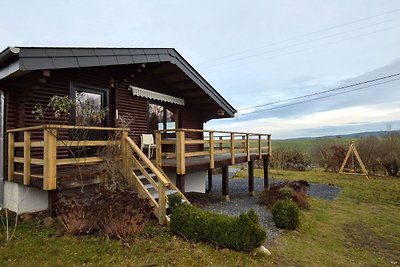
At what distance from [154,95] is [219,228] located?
627 cm

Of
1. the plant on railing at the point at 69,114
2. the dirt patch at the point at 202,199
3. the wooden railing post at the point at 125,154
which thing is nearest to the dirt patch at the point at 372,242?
the dirt patch at the point at 202,199

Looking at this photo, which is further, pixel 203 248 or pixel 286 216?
pixel 286 216

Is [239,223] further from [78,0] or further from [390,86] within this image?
[390,86]

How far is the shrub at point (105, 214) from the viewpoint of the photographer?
458 centimetres

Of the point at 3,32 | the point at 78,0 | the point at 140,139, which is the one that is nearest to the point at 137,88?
the point at 140,139

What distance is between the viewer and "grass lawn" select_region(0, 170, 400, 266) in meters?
4.00

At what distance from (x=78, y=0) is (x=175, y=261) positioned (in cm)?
1147

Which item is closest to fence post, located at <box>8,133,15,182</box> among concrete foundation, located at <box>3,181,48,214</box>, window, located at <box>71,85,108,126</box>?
concrete foundation, located at <box>3,181,48,214</box>

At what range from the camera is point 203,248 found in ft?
14.7

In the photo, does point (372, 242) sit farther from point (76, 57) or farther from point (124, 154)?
point (76, 57)

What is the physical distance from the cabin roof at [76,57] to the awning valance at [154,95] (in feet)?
4.30

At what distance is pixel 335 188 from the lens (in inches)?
557

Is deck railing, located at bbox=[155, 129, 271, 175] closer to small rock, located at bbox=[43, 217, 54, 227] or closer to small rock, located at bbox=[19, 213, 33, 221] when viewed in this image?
small rock, located at bbox=[43, 217, 54, 227]

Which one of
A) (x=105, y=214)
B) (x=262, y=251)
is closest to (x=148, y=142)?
(x=105, y=214)
